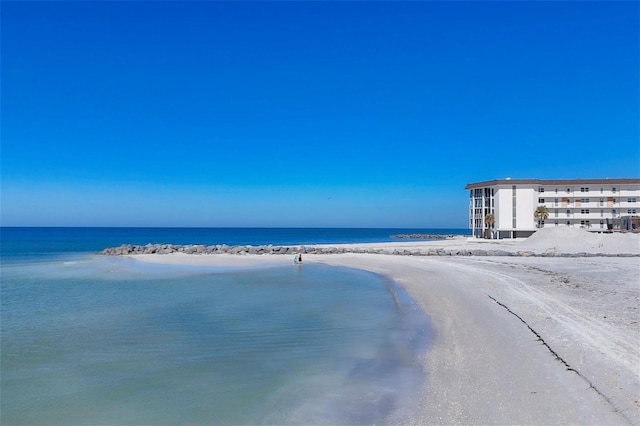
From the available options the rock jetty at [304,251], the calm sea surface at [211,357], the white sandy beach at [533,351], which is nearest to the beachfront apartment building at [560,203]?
the rock jetty at [304,251]

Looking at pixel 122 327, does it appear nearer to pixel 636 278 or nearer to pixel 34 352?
pixel 34 352

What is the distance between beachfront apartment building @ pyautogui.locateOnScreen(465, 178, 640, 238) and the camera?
58.9 m

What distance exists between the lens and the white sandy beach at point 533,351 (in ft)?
20.0

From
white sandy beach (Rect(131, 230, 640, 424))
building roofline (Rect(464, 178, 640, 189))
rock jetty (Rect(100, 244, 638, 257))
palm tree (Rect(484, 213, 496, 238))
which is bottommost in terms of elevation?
white sandy beach (Rect(131, 230, 640, 424))

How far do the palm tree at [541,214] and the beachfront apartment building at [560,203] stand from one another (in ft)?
1.33

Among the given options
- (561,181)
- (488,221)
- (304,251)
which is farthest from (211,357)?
(561,181)

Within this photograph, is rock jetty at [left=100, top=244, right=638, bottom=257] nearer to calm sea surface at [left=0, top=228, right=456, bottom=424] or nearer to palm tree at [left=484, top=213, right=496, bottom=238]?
palm tree at [left=484, top=213, right=496, bottom=238]

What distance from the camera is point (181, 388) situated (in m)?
7.72

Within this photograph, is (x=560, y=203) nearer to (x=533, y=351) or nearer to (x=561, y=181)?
(x=561, y=181)

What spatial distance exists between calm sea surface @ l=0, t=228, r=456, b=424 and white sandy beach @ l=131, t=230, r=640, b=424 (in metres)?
0.64

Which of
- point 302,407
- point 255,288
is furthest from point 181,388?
point 255,288

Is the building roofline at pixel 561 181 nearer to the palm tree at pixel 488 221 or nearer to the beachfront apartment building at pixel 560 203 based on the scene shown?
the beachfront apartment building at pixel 560 203

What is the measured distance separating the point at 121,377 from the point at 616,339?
9.94 meters

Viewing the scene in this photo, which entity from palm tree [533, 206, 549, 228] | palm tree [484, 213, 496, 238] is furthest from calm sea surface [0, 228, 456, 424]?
palm tree [533, 206, 549, 228]
